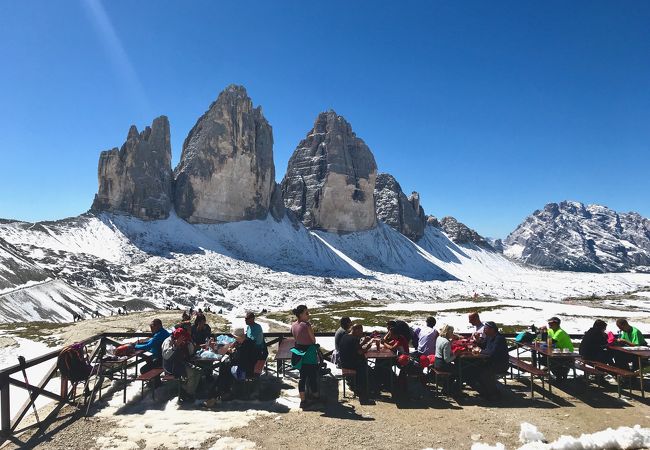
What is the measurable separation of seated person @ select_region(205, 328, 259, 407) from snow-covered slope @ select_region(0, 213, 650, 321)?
35.7 meters

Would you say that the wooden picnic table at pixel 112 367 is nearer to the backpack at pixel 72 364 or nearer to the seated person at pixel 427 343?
the backpack at pixel 72 364

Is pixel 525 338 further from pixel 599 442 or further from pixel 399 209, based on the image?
pixel 399 209

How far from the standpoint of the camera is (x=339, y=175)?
500ft

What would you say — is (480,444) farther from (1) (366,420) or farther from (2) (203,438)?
(2) (203,438)

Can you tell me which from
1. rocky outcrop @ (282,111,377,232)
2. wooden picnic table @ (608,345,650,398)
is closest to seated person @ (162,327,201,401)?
wooden picnic table @ (608,345,650,398)

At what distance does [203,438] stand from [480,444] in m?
5.18

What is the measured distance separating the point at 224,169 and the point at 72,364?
11517cm

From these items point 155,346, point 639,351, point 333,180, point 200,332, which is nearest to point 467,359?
point 639,351

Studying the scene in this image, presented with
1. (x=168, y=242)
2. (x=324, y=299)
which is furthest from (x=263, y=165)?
(x=324, y=299)

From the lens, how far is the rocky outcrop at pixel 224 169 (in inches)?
4626

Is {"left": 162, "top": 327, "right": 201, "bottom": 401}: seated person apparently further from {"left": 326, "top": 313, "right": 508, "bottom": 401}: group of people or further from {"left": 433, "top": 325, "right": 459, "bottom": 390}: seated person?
{"left": 433, "top": 325, "right": 459, "bottom": 390}: seated person

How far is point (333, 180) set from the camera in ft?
499

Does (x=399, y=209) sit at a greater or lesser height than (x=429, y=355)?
greater

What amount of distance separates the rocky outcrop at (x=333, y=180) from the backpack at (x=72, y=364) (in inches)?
5511
